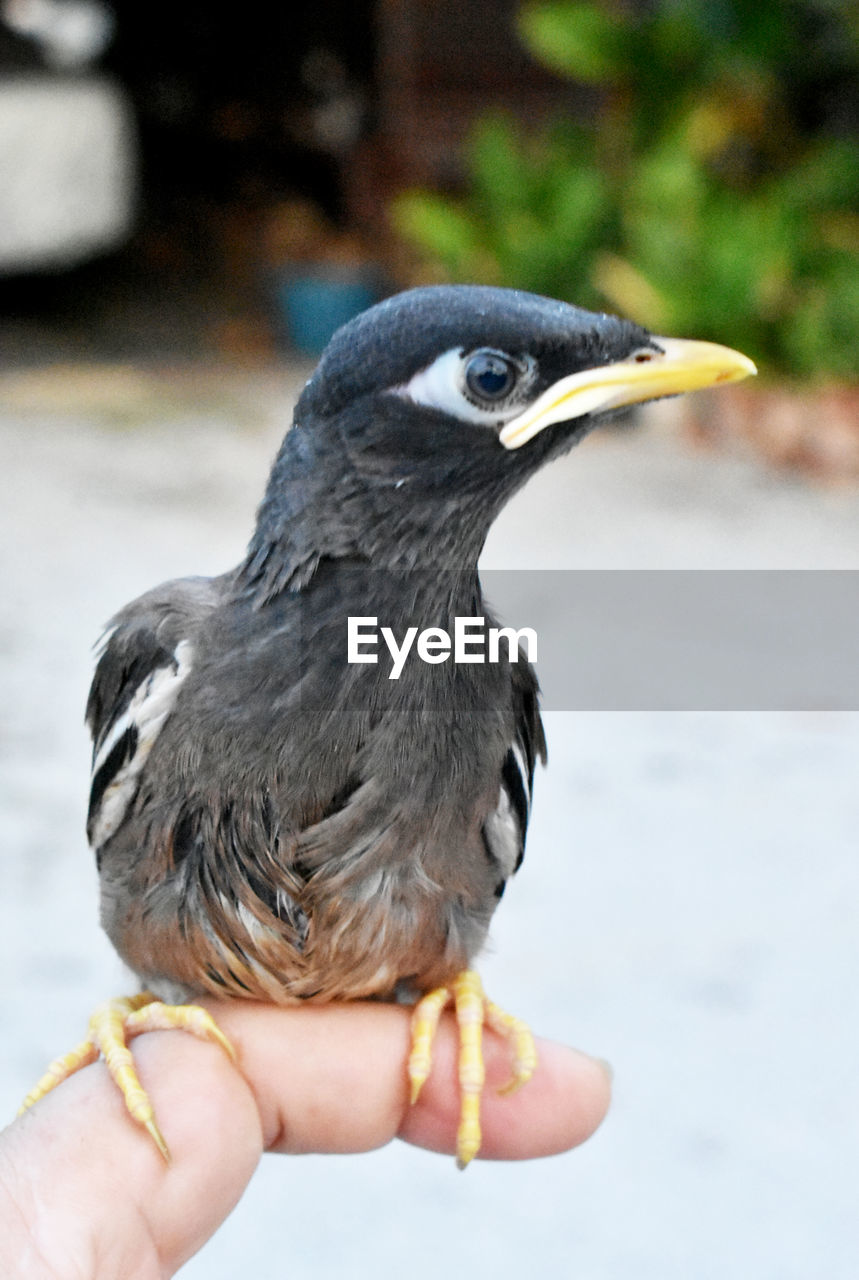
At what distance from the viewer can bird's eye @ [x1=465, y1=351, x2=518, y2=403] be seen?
1.78m

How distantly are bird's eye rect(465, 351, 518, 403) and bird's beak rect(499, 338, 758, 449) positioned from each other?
1.6 inches

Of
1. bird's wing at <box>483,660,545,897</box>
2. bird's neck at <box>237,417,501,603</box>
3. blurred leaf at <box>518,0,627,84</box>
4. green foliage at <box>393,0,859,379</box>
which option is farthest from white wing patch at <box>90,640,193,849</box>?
blurred leaf at <box>518,0,627,84</box>

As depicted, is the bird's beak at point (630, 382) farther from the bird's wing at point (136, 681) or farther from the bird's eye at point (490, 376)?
the bird's wing at point (136, 681)

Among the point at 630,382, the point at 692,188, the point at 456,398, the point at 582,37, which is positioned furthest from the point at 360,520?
the point at 582,37

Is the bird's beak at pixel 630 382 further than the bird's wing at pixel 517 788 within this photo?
No

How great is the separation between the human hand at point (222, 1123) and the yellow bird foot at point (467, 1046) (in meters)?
0.03

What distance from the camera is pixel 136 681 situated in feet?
7.19

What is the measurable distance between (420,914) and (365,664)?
421 millimetres

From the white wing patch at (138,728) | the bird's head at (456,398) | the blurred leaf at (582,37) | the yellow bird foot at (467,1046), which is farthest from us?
the blurred leaf at (582,37)

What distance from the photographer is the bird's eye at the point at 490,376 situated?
1775mm

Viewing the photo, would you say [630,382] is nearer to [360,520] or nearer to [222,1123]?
[360,520]

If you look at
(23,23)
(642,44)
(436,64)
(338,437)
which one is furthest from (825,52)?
(338,437)

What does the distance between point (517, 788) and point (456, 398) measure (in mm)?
711

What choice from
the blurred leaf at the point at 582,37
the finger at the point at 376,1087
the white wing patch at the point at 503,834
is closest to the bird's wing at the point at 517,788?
the white wing patch at the point at 503,834
